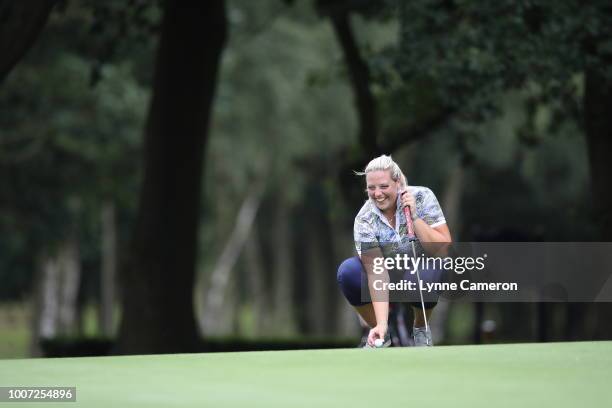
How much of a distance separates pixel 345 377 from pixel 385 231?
1313mm

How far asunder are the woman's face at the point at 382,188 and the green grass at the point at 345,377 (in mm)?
945

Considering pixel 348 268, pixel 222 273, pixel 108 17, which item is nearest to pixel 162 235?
pixel 108 17

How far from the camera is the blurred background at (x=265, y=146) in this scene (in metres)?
17.4

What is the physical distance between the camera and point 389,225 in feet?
28.6

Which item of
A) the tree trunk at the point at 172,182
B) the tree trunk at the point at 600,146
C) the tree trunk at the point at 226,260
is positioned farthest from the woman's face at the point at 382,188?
the tree trunk at the point at 226,260

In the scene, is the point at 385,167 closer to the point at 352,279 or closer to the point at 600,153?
the point at 352,279

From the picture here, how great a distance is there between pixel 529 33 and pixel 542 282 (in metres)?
6.57

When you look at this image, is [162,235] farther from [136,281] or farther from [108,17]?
[108,17]

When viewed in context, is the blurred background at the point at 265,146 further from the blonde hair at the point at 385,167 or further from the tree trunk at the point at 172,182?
the blonde hair at the point at 385,167

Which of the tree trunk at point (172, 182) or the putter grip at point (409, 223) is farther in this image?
the tree trunk at point (172, 182)

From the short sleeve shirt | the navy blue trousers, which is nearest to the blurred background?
the navy blue trousers

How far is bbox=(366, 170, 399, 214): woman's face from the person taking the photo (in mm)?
8516

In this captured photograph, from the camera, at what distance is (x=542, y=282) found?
35.1 ft

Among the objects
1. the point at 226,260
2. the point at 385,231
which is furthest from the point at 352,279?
the point at 226,260
